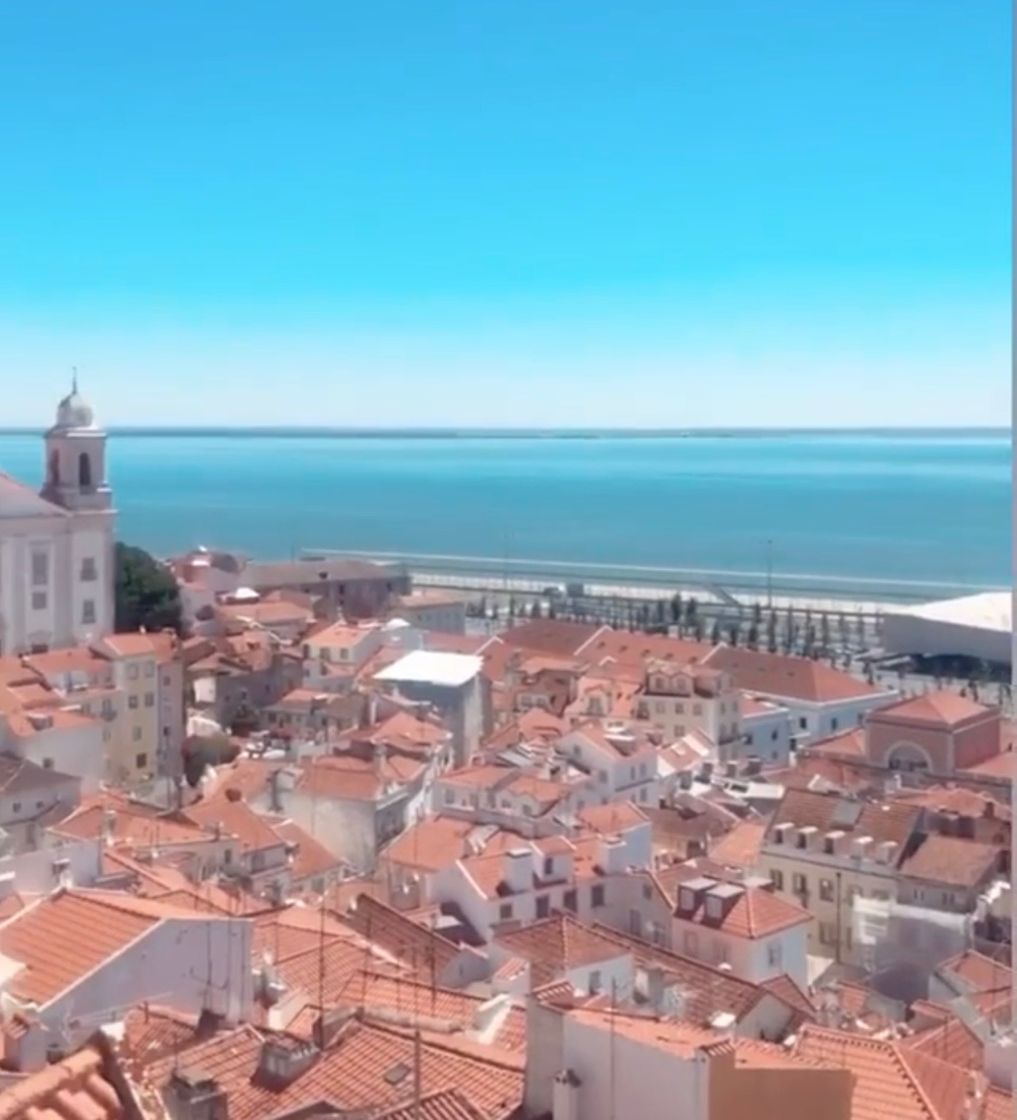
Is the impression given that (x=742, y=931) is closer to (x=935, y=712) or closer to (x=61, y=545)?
(x=935, y=712)

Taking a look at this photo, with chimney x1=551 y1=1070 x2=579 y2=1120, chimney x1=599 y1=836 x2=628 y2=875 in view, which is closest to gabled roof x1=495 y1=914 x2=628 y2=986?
chimney x1=599 y1=836 x2=628 y2=875

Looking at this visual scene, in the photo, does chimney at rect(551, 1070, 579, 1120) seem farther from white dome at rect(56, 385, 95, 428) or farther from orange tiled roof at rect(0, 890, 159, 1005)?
white dome at rect(56, 385, 95, 428)

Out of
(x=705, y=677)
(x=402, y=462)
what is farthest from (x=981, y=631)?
(x=402, y=462)

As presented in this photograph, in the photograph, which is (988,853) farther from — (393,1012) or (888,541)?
(888,541)

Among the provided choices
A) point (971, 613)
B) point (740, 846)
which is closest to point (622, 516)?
point (971, 613)

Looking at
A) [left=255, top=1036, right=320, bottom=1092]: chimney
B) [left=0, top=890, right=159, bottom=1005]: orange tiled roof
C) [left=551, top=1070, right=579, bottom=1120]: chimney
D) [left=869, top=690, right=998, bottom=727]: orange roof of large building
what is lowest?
[left=869, top=690, right=998, bottom=727]: orange roof of large building
